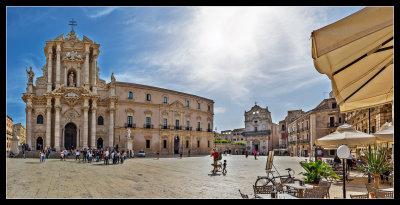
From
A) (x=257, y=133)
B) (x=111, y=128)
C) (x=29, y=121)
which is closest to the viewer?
(x=29, y=121)

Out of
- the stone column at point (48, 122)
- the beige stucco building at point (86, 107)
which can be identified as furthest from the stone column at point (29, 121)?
the stone column at point (48, 122)

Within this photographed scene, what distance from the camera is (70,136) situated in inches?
1574

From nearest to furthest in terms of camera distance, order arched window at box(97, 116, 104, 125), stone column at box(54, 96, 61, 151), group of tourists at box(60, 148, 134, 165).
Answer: group of tourists at box(60, 148, 134, 165) < stone column at box(54, 96, 61, 151) < arched window at box(97, 116, 104, 125)

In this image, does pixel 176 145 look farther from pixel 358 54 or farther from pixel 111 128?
pixel 358 54

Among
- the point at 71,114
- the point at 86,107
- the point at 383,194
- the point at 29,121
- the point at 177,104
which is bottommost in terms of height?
the point at 383,194

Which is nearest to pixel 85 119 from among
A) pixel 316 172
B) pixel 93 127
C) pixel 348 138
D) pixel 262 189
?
pixel 93 127

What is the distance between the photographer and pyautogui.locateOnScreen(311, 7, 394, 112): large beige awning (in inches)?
108

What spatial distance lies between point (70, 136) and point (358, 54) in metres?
41.0

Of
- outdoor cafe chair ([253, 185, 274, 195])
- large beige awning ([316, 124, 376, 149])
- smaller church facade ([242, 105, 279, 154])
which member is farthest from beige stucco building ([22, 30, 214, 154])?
outdoor cafe chair ([253, 185, 274, 195])

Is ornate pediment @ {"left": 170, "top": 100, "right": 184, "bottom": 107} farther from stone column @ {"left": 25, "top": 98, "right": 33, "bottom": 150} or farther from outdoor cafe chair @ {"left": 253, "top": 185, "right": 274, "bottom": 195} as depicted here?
outdoor cafe chair @ {"left": 253, "top": 185, "right": 274, "bottom": 195}

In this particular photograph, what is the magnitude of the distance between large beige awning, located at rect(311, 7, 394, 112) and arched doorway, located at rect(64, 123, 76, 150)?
39.5m

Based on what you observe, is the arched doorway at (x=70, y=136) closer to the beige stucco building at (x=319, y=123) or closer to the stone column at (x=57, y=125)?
the stone column at (x=57, y=125)

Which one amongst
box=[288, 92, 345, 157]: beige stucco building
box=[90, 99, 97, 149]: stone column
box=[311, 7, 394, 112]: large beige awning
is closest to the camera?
box=[311, 7, 394, 112]: large beige awning

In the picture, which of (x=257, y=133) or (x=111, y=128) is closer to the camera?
(x=111, y=128)
